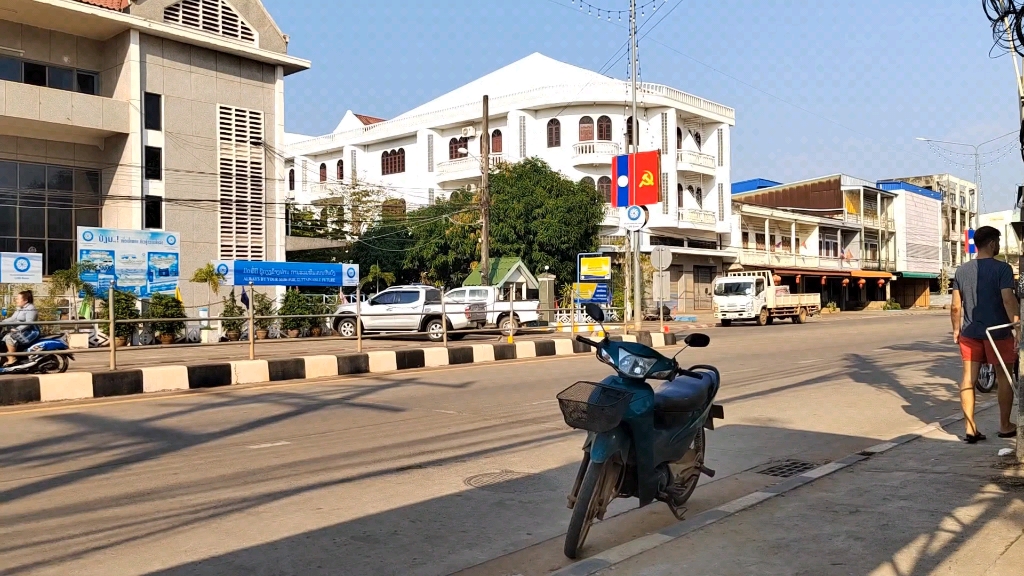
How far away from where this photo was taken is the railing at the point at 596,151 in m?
45.0

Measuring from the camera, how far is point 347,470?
22.4ft

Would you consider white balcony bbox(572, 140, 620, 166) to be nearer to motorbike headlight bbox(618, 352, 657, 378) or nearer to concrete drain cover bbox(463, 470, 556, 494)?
concrete drain cover bbox(463, 470, 556, 494)

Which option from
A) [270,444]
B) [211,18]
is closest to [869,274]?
[211,18]

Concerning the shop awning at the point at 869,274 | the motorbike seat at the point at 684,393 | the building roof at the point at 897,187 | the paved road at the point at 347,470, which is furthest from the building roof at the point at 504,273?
the building roof at the point at 897,187

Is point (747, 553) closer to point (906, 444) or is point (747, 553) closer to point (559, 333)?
point (906, 444)

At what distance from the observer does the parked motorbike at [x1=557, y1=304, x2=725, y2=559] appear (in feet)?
14.4

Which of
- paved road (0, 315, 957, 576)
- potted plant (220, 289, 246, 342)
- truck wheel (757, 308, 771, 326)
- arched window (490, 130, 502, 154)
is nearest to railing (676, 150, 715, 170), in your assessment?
arched window (490, 130, 502, 154)

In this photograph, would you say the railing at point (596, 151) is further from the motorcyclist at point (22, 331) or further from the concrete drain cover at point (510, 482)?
the concrete drain cover at point (510, 482)

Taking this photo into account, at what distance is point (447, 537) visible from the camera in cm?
498

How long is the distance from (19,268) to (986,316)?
21.9 metres

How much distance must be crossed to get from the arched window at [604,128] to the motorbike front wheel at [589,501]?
42679 millimetres

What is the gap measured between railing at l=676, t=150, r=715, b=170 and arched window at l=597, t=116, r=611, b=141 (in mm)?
3993

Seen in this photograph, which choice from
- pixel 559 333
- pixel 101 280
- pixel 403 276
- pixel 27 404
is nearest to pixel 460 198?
pixel 403 276

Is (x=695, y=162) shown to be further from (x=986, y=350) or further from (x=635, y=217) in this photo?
(x=986, y=350)
